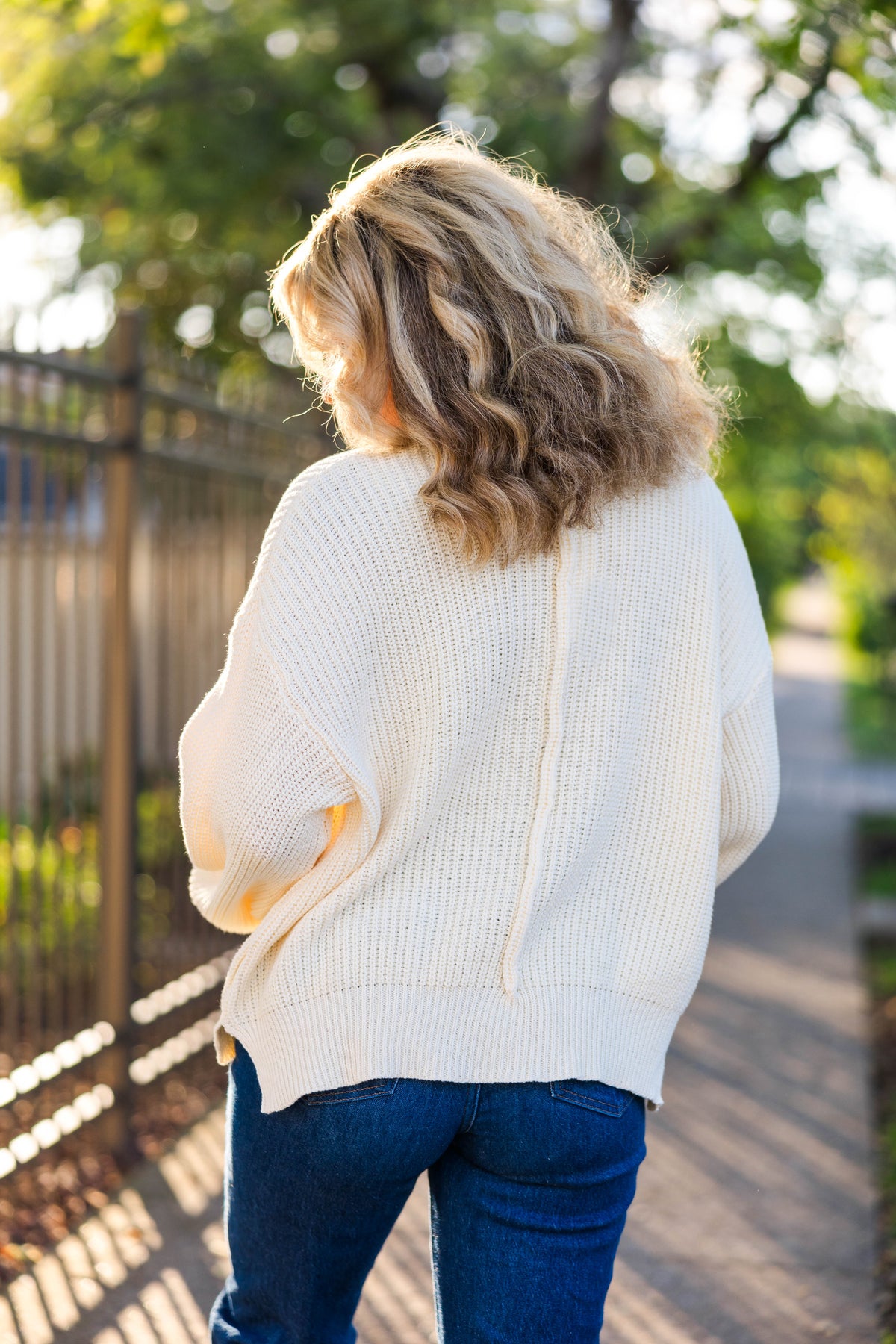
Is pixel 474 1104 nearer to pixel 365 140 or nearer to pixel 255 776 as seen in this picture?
pixel 255 776

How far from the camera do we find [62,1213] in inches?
138

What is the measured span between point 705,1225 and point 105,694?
85.0 inches

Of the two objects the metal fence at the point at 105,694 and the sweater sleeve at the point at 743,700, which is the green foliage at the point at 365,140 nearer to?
the metal fence at the point at 105,694

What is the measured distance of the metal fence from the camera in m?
3.45

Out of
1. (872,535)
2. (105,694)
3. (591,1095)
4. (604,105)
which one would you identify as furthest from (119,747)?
(872,535)

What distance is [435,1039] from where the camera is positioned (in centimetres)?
162

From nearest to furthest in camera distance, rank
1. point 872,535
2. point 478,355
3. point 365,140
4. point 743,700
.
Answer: point 478,355 → point 743,700 → point 365,140 → point 872,535

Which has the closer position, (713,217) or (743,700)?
(743,700)

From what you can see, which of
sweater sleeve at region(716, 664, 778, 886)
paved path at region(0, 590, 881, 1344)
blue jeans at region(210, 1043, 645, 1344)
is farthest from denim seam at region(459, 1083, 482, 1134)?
paved path at region(0, 590, 881, 1344)

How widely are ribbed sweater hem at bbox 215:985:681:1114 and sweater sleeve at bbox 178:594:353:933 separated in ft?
0.60

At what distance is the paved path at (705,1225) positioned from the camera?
3.09 metres

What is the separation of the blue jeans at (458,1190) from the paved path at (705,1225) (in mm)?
1489

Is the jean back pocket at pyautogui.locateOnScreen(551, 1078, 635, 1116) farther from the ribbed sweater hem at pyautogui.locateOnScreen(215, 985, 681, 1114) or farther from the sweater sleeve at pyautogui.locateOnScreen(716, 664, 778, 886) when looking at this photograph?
the sweater sleeve at pyautogui.locateOnScreen(716, 664, 778, 886)

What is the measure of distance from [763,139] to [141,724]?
4886 mm
